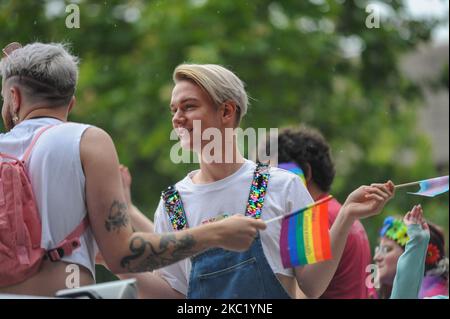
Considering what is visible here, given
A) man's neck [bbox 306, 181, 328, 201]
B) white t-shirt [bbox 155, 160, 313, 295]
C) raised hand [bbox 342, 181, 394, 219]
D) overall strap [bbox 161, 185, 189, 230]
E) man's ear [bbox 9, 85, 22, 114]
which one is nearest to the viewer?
man's ear [bbox 9, 85, 22, 114]

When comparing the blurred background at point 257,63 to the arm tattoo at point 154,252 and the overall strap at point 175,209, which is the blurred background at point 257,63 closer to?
the overall strap at point 175,209

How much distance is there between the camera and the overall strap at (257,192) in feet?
10.7

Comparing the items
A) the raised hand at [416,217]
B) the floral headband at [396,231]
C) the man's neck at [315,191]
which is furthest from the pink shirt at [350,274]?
the floral headband at [396,231]

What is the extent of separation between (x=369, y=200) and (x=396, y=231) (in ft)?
5.09

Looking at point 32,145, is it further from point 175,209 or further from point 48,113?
point 175,209

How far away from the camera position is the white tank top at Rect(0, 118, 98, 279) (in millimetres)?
2861

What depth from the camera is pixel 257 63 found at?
10570 millimetres

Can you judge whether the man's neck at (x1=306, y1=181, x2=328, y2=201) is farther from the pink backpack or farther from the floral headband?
the pink backpack

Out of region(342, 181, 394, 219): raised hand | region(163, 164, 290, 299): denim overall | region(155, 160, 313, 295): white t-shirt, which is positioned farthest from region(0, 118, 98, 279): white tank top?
region(342, 181, 394, 219): raised hand

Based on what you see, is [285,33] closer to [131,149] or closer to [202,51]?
[202,51]

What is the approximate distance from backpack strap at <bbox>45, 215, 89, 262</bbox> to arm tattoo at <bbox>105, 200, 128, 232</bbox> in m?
0.09

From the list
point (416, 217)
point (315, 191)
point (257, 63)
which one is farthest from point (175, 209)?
point (257, 63)

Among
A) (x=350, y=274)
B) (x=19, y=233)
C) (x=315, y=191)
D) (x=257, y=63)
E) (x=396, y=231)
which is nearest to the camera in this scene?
(x=19, y=233)

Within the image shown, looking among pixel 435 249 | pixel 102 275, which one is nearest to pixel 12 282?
pixel 435 249
